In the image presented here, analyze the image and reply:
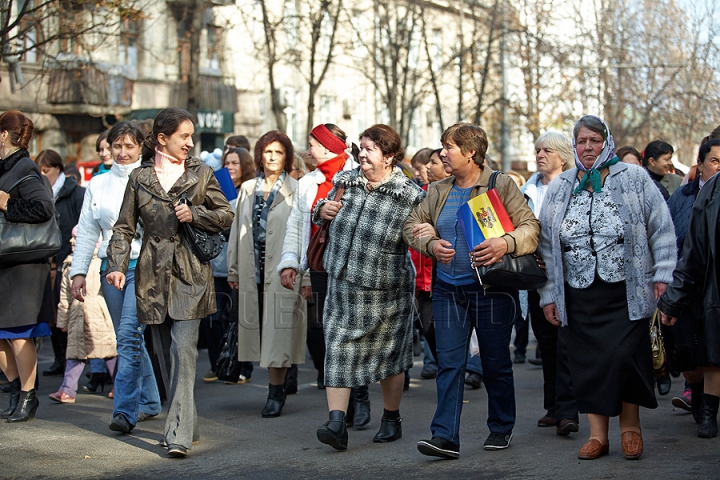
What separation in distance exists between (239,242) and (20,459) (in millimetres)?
2626

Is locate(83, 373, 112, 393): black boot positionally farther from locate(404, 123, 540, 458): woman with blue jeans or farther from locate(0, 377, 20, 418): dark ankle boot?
locate(404, 123, 540, 458): woman with blue jeans

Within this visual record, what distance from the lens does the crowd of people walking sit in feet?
19.4

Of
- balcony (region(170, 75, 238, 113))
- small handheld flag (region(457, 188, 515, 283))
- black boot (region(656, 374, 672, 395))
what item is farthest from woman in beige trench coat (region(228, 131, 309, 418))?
balcony (region(170, 75, 238, 113))

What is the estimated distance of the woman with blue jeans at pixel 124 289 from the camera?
6844 mm

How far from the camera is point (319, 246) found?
7.00 meters

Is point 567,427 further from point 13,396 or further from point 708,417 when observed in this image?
point 13,396

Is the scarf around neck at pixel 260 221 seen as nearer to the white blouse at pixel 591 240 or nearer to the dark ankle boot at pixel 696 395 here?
the white blouse at pixel 591 240

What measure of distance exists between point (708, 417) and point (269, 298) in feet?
10.9

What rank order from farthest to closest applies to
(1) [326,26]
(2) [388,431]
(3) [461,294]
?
1. (1) [326,26]
2. (2) [388,431]
3. (3) [461,294]

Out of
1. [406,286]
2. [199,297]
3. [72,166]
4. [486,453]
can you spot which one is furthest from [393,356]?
[72,166]

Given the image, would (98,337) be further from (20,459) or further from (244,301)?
(20,459)

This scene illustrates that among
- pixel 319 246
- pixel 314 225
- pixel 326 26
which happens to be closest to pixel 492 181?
pixel 319 246

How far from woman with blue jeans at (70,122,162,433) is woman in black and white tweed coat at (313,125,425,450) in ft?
4.39

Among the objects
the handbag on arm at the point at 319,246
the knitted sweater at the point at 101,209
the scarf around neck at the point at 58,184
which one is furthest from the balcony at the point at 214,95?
the handbag on arm at the point at 319,246
